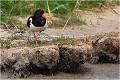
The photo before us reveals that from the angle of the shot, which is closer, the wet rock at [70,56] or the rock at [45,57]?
the rock at [45,57]

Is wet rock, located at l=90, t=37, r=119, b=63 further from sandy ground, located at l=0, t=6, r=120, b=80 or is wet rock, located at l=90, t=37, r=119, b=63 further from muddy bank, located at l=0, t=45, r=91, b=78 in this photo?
muddy bank, located at l=0, t=45, r=91, b=78

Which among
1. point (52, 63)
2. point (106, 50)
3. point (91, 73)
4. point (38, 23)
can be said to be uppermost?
point (38, 23)

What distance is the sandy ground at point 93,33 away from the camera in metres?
7.51

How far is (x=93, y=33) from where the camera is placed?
32.7 feet

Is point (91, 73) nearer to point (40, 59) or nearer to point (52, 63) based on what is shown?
point (52, 63)

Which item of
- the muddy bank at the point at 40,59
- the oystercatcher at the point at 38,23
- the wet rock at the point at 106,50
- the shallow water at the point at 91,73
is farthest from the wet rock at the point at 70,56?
the wet rock at the point at 106,50

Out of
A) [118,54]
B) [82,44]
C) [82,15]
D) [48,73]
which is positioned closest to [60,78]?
[48,73]

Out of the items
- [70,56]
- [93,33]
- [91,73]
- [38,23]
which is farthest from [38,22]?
[93,33]

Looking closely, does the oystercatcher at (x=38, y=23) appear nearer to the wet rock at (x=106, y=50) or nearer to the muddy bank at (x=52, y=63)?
the muddy bank at (x=52, y=63)

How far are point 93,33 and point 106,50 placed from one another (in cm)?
165

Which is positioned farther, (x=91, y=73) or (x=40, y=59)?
(x=91, y=73)

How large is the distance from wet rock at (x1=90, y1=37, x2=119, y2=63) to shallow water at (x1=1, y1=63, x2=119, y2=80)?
124 mm

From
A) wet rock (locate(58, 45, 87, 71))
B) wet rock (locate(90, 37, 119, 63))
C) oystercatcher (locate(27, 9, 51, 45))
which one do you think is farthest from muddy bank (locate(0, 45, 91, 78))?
wet rock (locate(90, 37, 119, 63))

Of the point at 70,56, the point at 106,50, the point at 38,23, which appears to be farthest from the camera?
the point at 106,50
